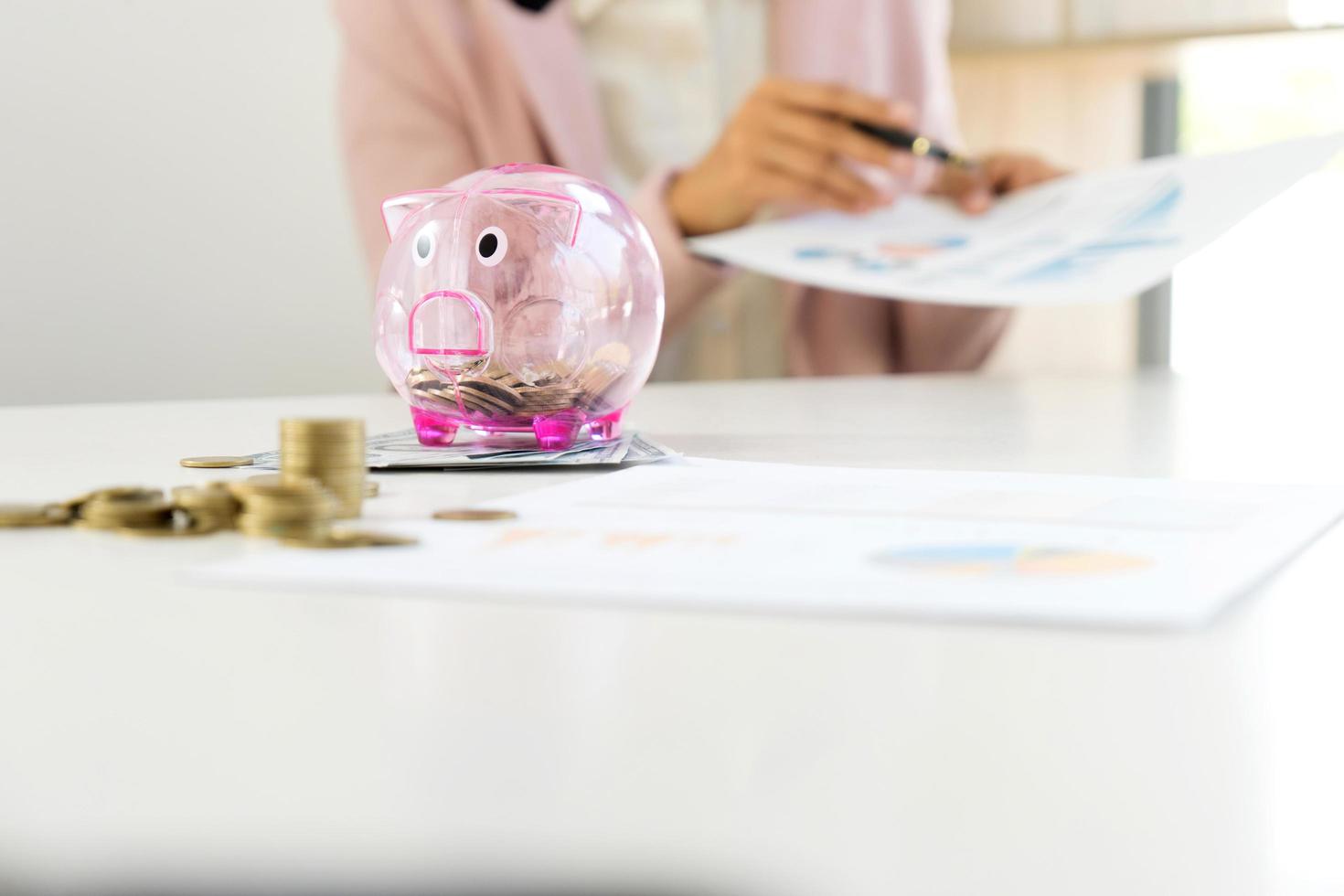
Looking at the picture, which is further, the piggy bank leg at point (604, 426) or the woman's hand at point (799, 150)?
the woman's hand at point (799, 150)

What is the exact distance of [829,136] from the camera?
3.55 ft

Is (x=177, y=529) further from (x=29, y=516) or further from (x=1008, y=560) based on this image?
(x=1008, y=560)

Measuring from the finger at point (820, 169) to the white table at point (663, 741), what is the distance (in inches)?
33.4

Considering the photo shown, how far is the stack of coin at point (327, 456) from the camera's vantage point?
0.34m

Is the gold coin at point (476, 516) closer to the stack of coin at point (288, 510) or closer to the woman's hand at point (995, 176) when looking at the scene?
the stack of coin at point (288, 510)

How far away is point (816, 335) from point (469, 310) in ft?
3.16

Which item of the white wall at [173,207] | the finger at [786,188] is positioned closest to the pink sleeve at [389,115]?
the finger at [786,188]

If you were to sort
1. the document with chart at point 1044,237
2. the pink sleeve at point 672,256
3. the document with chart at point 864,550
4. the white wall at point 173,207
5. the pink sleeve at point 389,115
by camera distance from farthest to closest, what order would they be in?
the white wall at point 173,207 → the pink sleeve at point 389,115 → the pink sleeve at point 672,256 → the document with chart at point 1044,237 → the document with chart at point 864,550

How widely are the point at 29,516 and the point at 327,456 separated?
0.24 ft

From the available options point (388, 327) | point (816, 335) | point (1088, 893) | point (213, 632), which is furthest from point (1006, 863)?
point (816, 335)

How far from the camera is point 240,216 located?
6.31 feet

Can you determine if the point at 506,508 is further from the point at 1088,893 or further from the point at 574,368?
the point at 1088,893

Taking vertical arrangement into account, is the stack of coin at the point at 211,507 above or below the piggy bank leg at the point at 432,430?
below

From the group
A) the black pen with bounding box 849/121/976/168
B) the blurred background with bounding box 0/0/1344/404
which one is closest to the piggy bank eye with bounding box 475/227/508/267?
the black pen with bounding box 849/121/976/168
